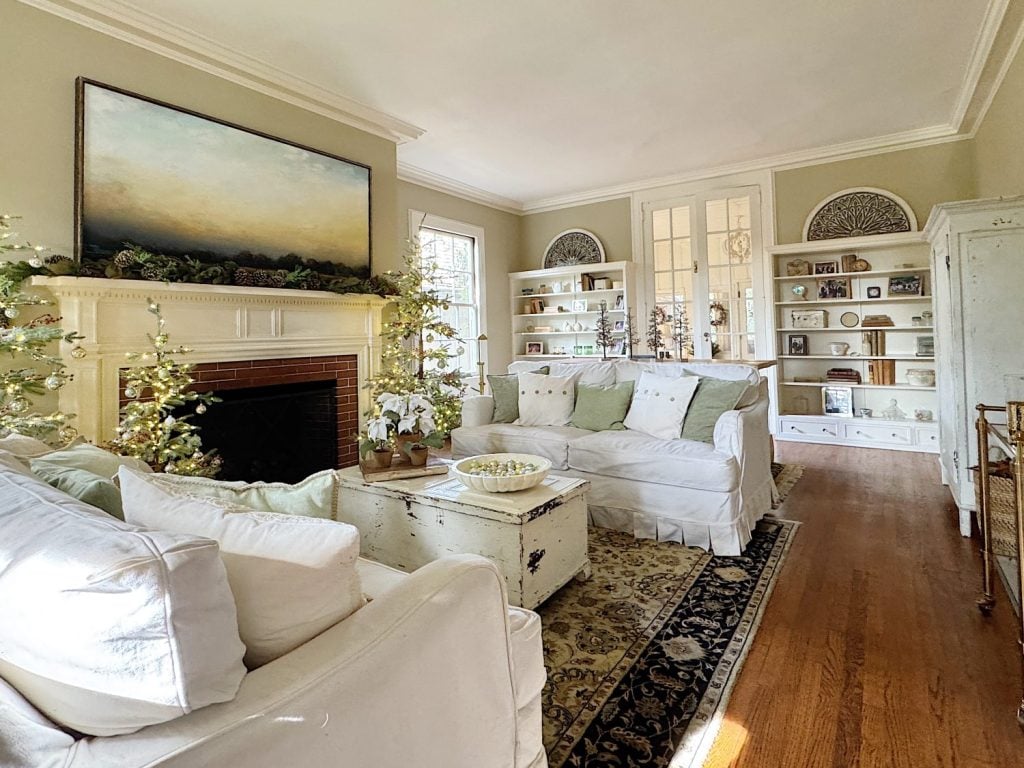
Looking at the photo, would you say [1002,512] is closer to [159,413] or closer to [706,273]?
[159,413]

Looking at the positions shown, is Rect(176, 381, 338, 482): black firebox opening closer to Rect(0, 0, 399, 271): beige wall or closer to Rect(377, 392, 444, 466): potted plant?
Rect(0, 0, 399, 271): beige wall

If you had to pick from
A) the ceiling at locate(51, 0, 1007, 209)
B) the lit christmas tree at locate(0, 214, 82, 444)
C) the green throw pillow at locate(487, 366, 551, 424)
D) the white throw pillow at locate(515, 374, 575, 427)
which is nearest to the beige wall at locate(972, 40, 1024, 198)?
the ceiling at locate(51, 0, 1007, 209)

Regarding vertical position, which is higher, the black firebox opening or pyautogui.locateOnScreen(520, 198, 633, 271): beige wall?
pyautogui.locateOnScreen(520, 198, 633, 271): beige wall

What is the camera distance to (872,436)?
16.7 ft

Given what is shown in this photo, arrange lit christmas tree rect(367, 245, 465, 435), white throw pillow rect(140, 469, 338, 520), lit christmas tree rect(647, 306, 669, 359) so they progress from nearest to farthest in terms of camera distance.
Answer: white throw pillow rect(140, 469, 338, 520), lit christmas tree rect(367, 245, 465, 435), lit christmas tree rect(647, 306, 669, 359)

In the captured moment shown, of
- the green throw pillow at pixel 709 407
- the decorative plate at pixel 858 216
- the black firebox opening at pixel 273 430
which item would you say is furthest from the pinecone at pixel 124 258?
the decorative plate at pixel 858 216

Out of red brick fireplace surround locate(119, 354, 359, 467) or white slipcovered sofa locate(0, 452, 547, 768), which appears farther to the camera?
red brick fireplace surround locate(119, 354, 359, 467)

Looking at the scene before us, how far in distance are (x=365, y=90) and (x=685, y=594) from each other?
12.7 ft

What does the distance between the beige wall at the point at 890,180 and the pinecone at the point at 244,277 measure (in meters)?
5.01

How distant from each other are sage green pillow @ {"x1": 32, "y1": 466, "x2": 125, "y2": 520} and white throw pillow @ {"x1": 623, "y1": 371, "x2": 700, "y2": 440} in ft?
8.79

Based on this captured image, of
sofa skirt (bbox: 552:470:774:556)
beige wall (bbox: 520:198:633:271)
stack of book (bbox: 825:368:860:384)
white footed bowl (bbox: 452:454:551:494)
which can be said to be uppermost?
beige wall (bbox: 520:198:633:271)

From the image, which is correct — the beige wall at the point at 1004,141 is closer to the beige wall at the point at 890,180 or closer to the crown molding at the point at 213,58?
the beige wall at the point at 890,180

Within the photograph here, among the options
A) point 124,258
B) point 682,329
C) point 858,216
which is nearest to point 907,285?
point 858,216

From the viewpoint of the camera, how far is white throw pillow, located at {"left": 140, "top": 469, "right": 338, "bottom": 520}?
4.08ft
